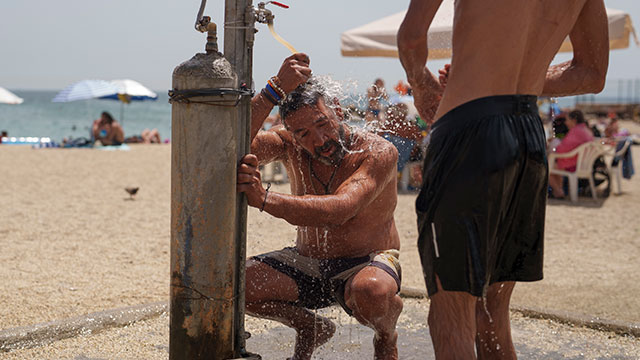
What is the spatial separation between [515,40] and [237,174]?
118 centimetres

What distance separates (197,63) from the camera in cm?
265

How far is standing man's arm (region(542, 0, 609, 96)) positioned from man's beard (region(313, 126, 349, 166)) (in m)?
1.03

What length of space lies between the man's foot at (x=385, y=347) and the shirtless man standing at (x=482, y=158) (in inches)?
34.4

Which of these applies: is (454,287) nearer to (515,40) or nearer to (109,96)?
(515,40)

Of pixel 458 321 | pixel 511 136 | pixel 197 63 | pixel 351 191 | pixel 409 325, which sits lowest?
pixel 409 325

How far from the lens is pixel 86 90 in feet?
77.3

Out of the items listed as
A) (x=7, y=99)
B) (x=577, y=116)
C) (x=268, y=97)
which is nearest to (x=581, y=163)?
(x=577, y=116)

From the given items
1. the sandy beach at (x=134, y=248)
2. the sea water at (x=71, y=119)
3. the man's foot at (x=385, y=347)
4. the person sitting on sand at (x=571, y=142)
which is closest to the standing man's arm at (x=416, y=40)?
the man's foot at (x=385, y=347)

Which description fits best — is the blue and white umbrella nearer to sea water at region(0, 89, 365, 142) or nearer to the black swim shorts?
the black swim shorts

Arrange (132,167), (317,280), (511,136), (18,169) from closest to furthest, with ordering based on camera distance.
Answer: (511,136), (317,280), (18,169), (132,167)

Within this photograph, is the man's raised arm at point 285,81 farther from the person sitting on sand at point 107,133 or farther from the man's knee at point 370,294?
the person sitting on sand at point 107,133

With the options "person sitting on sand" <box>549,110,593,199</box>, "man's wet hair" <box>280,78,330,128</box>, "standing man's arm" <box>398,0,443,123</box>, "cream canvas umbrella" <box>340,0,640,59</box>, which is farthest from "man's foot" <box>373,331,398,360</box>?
"person sitting on sand" <box>549,110,593,199</box>

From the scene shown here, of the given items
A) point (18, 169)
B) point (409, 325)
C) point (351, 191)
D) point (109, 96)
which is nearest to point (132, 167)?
point (18, 169)

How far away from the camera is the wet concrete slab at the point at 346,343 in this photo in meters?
3.82
